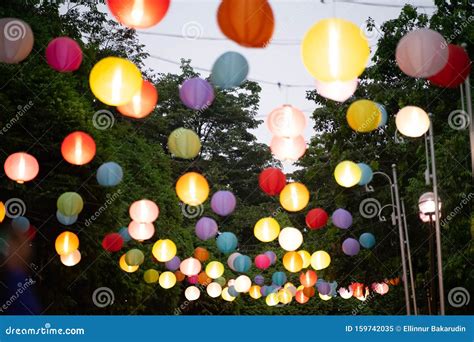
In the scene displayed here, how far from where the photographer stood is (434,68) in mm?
7148

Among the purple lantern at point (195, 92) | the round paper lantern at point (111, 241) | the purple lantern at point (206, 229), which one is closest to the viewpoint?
the purple lantern at point (195, 92)

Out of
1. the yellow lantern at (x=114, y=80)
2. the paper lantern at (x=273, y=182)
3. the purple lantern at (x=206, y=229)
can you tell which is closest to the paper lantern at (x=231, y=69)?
the yellow lantern at (x=114, y=80)

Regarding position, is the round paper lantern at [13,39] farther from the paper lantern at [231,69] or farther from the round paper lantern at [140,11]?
the round paper lantern at [140,11]

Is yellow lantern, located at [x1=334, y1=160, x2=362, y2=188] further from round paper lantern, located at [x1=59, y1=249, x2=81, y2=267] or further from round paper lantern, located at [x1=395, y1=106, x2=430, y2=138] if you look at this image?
round paper lantern, located at [x1=59, y1=249, x2=81, y2=267]

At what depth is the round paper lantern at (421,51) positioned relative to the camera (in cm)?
689

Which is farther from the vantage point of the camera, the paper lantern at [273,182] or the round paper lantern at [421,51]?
the paper lantern at [273,182]

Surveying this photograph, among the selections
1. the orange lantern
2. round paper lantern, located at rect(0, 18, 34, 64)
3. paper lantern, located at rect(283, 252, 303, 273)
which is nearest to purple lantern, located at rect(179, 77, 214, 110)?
round paper lantern, located at rect(0, 18, 34, 64)

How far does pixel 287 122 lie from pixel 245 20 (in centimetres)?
299

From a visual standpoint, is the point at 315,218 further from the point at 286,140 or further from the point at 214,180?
the point at 214,180

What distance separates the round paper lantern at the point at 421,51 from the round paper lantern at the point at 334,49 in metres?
1.63

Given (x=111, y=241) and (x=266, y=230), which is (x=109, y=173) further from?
(x=266, y=230)

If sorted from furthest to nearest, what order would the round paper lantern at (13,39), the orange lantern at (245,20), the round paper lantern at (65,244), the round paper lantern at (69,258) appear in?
the round paper lantern at (69,258) → the round paper lantern at (65,244) → the round paper lantern at (13,39) → the orange lantern at (245,20)

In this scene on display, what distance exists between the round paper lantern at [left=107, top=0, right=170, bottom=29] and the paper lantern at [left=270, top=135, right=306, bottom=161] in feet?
12.1
